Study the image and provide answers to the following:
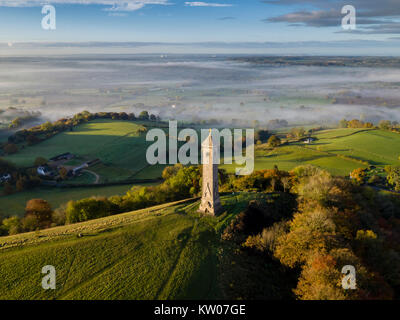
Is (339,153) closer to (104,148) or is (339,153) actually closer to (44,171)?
(104,148)

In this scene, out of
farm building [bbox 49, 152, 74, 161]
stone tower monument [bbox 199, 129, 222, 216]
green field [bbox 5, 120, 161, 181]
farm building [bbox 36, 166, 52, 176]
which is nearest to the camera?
stone tower monument [bbox 199, 129, 222, 216]

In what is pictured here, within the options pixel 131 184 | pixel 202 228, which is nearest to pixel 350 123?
pixel 131 184

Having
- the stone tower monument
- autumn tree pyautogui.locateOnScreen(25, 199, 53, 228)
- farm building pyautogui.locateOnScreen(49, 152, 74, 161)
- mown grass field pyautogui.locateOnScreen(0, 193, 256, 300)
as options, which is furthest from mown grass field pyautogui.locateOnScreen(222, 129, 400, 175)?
farm building pyautogui.locateOnScreen(49, 152, 74, 161)

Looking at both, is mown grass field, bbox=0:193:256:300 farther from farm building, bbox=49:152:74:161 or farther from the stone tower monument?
farm building, bbox=49:152:74:161

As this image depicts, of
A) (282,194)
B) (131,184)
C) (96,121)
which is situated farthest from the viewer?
(96,121)

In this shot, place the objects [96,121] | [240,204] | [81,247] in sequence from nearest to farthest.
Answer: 1. [81,247]
2. [240,204]
3. [96,121]
